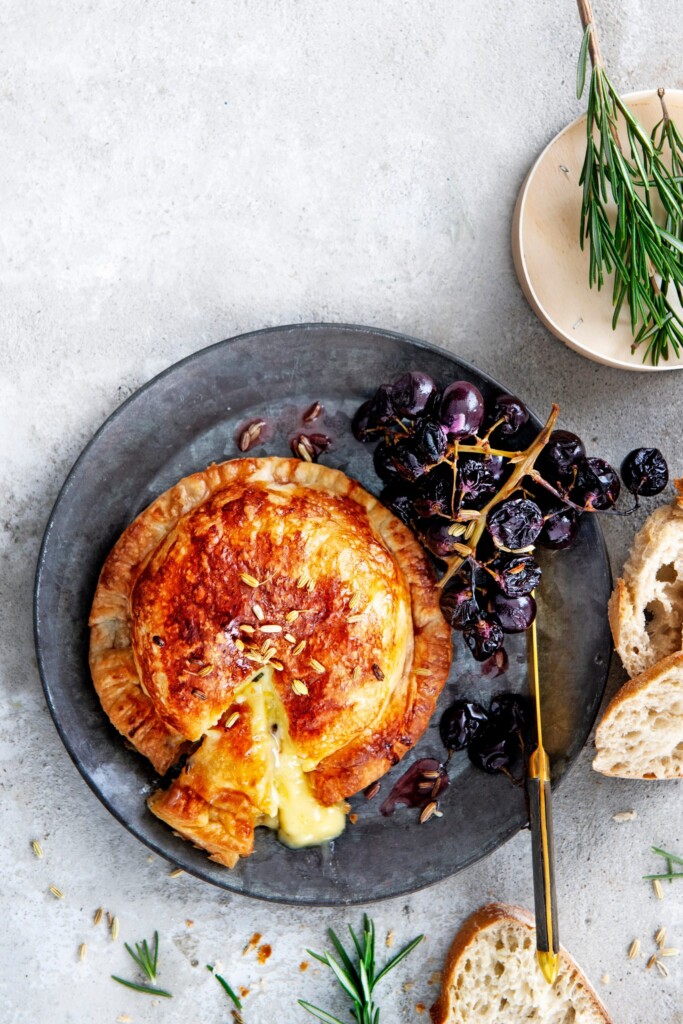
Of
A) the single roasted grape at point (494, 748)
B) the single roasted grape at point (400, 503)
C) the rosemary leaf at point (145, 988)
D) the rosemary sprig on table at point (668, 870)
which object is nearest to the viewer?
the single roasted grape at point (400, 503)

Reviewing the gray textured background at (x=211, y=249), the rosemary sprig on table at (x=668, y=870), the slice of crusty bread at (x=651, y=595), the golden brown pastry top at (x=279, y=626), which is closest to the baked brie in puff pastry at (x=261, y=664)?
the golden brown pastry top at (x=279, y=626)

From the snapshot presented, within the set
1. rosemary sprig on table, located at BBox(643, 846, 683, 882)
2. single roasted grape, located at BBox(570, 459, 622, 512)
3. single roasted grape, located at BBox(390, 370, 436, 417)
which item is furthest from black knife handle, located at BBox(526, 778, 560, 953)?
single roasted grape, located at BBox(390, 370, 436, 417)

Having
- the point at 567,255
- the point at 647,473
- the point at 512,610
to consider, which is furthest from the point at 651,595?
the point at 567,255

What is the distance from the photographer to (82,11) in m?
3.16

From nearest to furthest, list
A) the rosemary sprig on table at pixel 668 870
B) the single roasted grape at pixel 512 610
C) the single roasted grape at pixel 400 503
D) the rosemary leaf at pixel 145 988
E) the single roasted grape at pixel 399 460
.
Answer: the single roasted grape at pixel 399 460, the single roasted grape at pixel 512 610, the single roasted grape at pixel 400 503, the rosemary leaf at pixel 145 988, the rosemary sprig on table at pixel 668 870

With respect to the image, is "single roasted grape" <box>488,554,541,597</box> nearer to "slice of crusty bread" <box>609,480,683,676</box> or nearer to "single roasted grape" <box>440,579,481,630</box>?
"single roasted grape" <box>440,579,481,630</box>

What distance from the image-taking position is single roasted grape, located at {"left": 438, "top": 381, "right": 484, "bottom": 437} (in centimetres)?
271

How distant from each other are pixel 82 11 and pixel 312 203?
1.08m

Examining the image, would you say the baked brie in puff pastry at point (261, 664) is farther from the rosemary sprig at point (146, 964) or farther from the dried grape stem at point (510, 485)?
the rosemary sprig at point (146, 964)

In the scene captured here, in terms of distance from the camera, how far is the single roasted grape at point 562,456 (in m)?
2.88

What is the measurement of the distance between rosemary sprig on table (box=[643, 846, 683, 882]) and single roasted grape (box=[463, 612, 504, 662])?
1.23 meters

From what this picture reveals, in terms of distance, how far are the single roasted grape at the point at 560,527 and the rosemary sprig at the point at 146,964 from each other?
6.72 ft

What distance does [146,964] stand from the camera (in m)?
3.18

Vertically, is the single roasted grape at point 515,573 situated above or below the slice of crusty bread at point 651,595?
above
